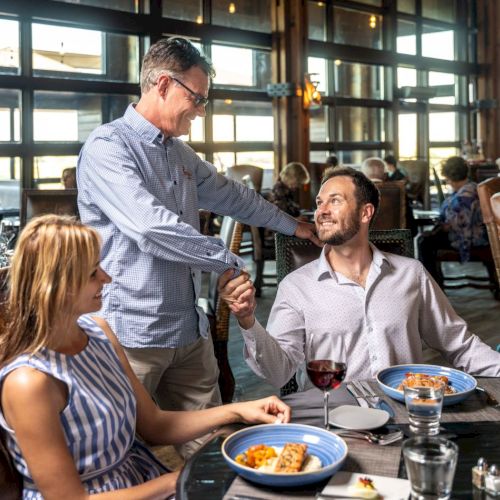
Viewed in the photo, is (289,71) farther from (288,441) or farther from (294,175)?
(288,441)

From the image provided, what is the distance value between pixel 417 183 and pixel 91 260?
8.82 metres

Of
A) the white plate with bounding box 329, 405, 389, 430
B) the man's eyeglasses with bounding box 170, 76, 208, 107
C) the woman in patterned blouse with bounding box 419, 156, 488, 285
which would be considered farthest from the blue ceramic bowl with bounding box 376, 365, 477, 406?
the woman in patterned blouse with bounding box 419, 156, 488, 285

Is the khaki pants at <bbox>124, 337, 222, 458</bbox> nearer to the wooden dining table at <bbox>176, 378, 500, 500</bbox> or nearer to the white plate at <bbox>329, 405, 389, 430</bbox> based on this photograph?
the wooden dining table at <bbox>176, 378, 500, 500</bbox>

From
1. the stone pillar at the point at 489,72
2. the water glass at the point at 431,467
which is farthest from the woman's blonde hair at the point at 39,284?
the stone pillar at the point at 489,72

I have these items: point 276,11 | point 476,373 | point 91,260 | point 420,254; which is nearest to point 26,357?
point 91,260

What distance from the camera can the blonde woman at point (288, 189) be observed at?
6828 mm

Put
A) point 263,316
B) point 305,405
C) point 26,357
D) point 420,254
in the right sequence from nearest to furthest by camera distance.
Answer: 1. point 26,357
2. point 305,405
3. point 263,316
4. point 420,254

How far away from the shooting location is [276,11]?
955 cm

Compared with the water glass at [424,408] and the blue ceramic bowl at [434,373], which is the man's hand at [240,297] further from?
the water glass at [424,408]

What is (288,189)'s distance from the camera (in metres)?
6.94

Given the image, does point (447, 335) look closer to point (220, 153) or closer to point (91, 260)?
point (91, 260)

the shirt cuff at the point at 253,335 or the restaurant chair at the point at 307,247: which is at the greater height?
the restaurant chair at the point at 307,247

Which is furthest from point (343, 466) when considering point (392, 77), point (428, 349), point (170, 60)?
point (392, 77)

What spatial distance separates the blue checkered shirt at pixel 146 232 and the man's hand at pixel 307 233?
1.23 ft
